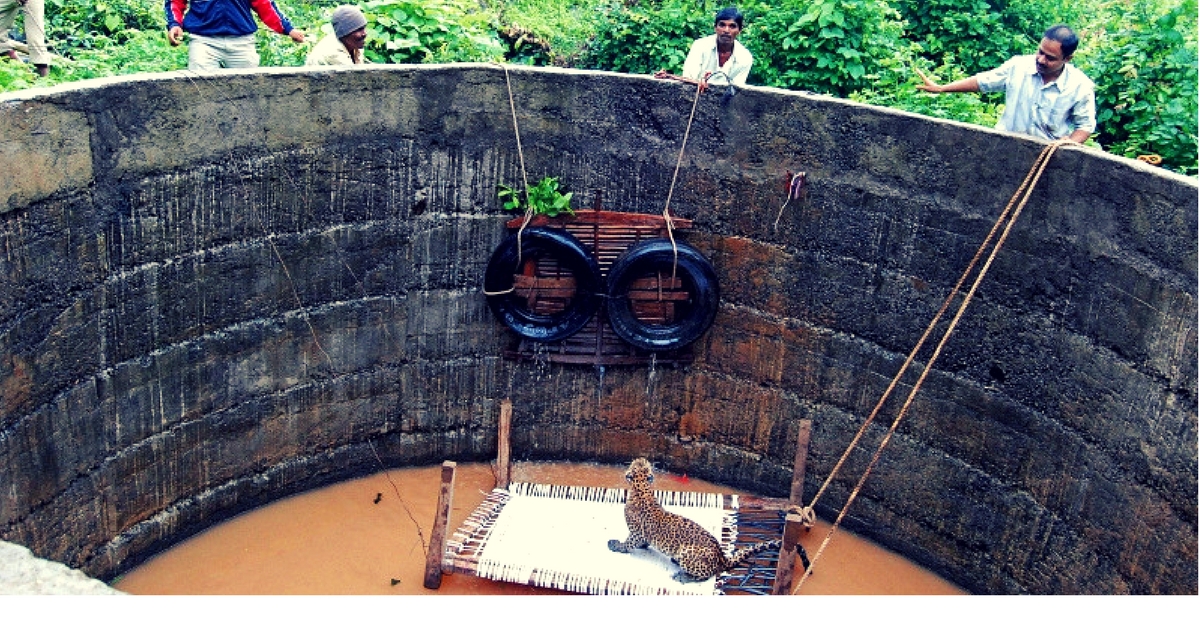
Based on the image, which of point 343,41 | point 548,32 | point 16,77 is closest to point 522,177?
point 343,41

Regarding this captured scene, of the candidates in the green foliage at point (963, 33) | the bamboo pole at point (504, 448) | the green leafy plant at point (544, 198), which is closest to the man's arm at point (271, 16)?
the green leafy plant at point (544, 198)

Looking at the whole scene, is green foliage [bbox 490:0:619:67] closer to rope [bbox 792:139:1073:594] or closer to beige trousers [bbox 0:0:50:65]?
beige trousers [bbox 0:0:50:65]

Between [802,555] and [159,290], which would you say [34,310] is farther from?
[802,555]

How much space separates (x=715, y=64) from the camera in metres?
9.01

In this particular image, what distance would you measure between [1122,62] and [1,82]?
757 centimetres

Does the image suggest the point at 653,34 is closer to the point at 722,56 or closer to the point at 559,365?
the point at 722,56

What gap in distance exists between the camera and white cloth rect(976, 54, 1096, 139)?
299 inches

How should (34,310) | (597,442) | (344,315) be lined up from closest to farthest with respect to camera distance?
1. (34,310)
2. (344,315)
3. (597,442)

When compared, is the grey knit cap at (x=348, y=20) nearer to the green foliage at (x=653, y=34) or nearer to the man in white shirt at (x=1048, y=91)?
the green foliage at (x=653, y=34)

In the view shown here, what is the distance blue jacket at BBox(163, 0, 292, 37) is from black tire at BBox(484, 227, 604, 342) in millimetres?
2429

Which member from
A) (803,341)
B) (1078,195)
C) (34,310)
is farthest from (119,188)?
(1078,195)

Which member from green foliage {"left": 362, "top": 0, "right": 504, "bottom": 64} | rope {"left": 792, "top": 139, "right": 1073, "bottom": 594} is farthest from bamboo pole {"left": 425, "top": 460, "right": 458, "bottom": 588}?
green foliage {"left": 362, "top": 0, "right": 504, "bottom": 64}

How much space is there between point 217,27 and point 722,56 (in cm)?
366

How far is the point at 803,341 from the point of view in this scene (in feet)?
28.7
